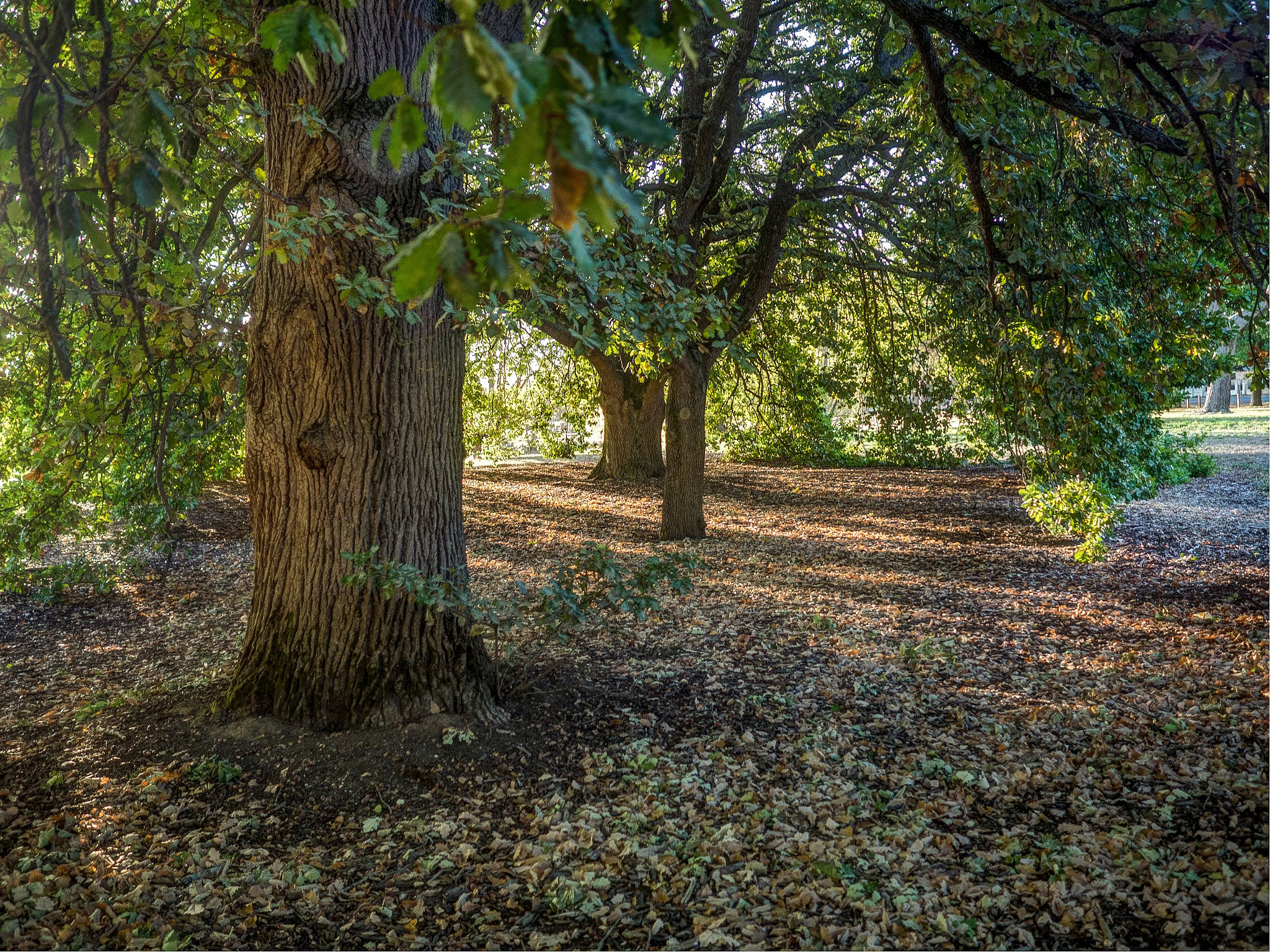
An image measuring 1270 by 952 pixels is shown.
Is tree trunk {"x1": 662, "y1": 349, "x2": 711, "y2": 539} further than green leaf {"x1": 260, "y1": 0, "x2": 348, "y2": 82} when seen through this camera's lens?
Yes

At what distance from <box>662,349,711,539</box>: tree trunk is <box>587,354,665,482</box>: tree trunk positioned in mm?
4592

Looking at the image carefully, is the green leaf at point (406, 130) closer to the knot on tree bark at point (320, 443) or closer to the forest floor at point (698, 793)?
the forest floor at point (698, 793)

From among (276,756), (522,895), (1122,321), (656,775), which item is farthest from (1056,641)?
(276,756)

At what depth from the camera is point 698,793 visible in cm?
331

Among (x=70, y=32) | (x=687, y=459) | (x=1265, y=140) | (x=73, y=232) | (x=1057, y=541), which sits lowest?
(x=1057, y=541)

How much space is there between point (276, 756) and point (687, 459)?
5689 millimetres

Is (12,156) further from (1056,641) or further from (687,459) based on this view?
(687,459)

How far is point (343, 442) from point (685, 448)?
17.3ft

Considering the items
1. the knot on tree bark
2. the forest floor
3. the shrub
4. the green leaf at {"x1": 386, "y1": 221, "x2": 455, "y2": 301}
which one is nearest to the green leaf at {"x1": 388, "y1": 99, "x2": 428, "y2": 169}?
the green leaf at {"x1": 386, "y1": 221, "x2": 455, "y2": 301}

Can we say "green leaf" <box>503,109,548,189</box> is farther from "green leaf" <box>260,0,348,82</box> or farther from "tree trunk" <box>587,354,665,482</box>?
"tree trunk" <box>587,354,665,482</box>

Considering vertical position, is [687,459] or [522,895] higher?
[687,459]

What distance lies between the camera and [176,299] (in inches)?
165

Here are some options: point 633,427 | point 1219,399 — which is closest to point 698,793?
point 633,427

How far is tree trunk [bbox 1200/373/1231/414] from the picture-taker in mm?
30156
